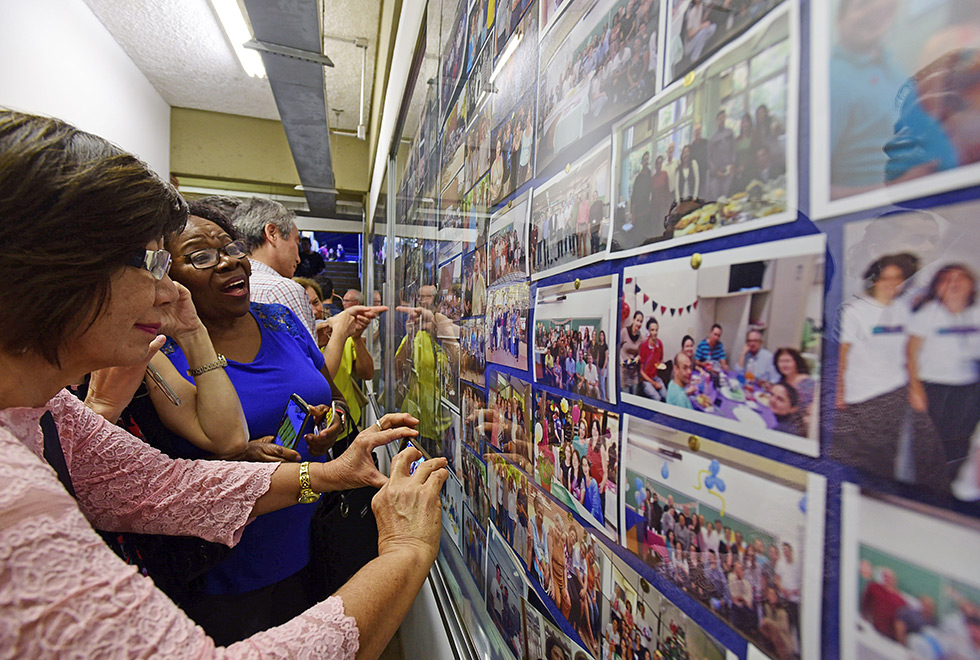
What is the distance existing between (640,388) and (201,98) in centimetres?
697

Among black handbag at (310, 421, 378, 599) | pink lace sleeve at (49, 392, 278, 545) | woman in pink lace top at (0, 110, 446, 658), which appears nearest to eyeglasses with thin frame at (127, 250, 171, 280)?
woman in pink lace top at (0, 110, 446, 658)

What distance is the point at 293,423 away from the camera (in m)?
1.56

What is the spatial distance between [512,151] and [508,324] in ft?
1.01

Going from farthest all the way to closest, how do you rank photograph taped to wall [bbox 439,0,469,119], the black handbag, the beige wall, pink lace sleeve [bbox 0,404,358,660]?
the beige wall → the black handbag → photograph taped to wall [bbox 439,0,469,119] → pink lace sleeve [bbox 0,404,358,660]

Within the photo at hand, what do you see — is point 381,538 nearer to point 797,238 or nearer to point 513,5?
point 797,238

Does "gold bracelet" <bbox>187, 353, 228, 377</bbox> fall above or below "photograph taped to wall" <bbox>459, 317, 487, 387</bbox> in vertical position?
below

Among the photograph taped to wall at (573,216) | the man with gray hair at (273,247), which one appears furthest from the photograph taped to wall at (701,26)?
the man with gray hair at (273,247)

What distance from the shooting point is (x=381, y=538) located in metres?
0.87

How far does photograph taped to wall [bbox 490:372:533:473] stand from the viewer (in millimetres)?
801

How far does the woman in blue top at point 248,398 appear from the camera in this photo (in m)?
1.47

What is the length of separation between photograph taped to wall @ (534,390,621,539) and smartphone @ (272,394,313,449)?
1.05m

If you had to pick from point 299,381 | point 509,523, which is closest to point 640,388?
point 509,523

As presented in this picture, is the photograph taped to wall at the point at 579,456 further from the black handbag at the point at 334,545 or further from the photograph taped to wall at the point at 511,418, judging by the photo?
the black handbag at the point at 334,545

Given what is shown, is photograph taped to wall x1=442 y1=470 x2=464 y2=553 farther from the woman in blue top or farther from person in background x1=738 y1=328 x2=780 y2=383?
person in background x1=738 y1=328 x2=780 y2=383
